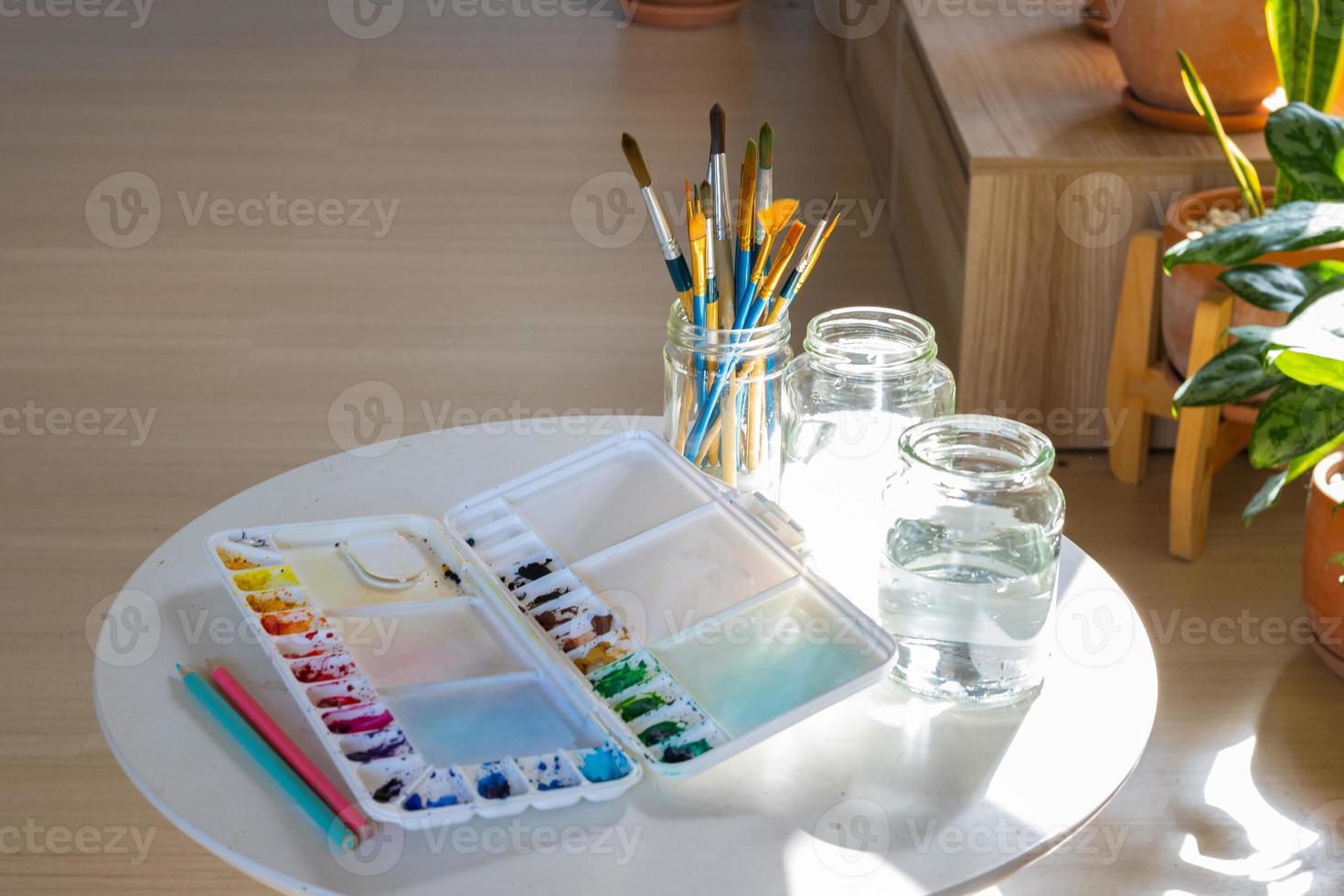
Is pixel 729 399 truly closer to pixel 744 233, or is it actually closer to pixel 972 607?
pixel 744 233

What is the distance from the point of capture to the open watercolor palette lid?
0.84m

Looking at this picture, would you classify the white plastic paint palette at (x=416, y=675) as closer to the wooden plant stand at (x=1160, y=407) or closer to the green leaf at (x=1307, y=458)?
the green leaf at (x=1307, y=458)

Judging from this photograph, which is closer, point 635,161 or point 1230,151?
point 635,161

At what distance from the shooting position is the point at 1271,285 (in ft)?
4.14

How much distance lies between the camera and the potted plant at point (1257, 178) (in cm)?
166

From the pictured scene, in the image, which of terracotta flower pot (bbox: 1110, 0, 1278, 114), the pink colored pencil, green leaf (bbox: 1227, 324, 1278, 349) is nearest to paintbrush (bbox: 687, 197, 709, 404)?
the pink colored pencil

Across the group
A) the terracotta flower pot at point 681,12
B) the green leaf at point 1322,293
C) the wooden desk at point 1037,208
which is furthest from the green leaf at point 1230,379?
the terracotta flower pot at point 681,12

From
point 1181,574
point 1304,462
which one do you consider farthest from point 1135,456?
point 1304,462

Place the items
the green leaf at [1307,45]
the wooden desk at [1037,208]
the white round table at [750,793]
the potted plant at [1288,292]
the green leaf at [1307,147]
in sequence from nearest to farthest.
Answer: the white round table at [750,793]
the potted plant at [1288,292]
the green leaf at [1307,147]
the green leaf at [1307,45]
the wooden desk at [1037,208]

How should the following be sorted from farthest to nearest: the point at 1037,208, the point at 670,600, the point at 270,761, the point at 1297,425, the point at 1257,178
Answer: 1. the point at 1037,208
2. the point at 1257,178
3. the point at 1297,425
4. the point at 670,600
5. the point at 270,761

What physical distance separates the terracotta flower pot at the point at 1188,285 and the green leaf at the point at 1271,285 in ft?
1.45

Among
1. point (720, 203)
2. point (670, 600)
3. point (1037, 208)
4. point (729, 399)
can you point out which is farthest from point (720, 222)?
point (1037, 208)

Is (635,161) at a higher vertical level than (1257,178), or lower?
higher

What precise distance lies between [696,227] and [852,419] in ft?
0.59
